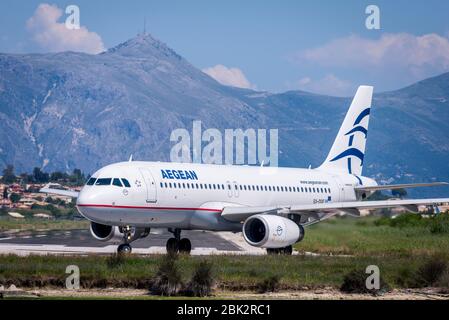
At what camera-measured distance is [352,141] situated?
5816 centimetres

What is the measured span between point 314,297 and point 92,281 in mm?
6525

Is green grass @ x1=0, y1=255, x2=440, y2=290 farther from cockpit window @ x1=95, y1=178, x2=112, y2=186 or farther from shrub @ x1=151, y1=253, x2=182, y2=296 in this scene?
cockpit window @ x1=95, y1=178, x2=112, y2=186

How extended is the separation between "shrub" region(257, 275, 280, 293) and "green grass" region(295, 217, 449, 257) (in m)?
13.6

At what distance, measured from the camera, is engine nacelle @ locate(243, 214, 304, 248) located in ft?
145

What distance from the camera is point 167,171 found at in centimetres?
4512

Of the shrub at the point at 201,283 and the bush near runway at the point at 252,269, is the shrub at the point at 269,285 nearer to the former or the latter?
the bush near runway at the point at 252,269

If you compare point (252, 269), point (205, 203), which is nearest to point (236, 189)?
point (205, 203)

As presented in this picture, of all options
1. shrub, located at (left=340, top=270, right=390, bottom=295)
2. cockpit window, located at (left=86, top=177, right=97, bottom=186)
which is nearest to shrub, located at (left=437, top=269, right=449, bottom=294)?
shrub, located at (left=340, top=270, right=390, bottom=295)

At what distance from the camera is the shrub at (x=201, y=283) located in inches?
1160

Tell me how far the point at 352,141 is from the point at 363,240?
11.1 metres

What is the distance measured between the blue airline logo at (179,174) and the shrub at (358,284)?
1483 centimetres

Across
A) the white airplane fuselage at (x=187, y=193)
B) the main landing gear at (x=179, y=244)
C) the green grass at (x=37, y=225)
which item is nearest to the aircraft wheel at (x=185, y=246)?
the main landing gear at (x=179, y=244)
